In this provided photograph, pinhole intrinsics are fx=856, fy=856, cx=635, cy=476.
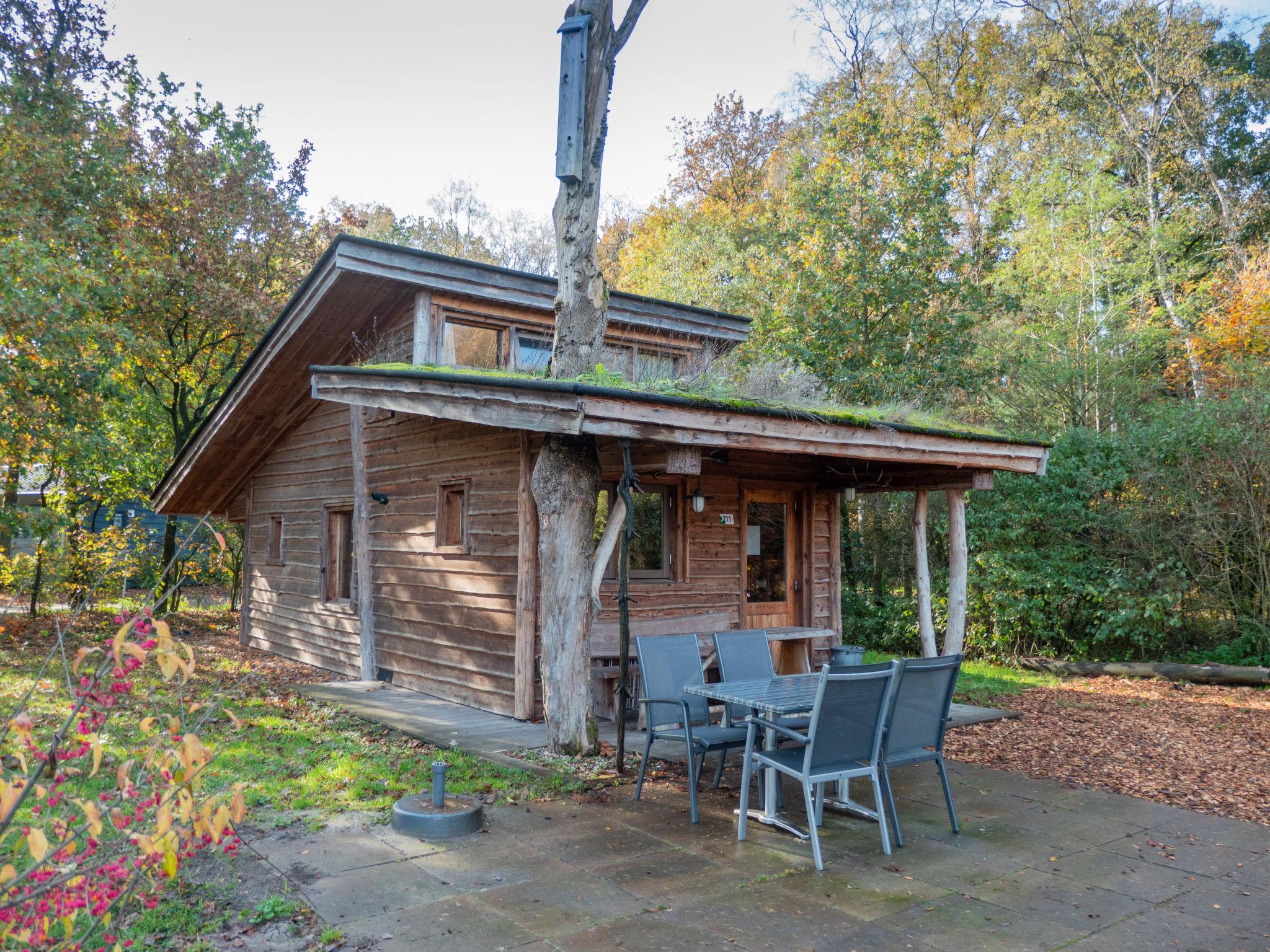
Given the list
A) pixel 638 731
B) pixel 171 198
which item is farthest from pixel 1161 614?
pixel 171 198

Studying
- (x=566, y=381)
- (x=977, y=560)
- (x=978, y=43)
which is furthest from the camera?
(x=978, y=43)

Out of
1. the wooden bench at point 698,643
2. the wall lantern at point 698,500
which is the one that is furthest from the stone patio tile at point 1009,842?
the wall lantern at point 698,500

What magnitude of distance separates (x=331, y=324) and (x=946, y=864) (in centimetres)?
840

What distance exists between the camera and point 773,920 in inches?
141

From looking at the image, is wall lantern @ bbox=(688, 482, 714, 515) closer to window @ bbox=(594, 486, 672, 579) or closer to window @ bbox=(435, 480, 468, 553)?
window @ bbox=(594, 486, 672, 579)

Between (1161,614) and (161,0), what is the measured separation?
15.8m

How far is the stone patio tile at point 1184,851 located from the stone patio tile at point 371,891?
356 cm

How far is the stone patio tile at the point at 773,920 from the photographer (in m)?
3.38

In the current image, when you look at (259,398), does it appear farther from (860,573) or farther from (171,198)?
(860,573)

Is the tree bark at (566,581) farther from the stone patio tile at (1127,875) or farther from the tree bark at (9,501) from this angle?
the tree bark at (9,501)

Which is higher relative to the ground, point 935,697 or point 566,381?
point 566,381

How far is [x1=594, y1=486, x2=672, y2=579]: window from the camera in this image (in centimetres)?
876

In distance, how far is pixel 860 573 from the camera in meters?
14.2

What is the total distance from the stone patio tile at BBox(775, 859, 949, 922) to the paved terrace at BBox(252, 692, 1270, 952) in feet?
0.03
